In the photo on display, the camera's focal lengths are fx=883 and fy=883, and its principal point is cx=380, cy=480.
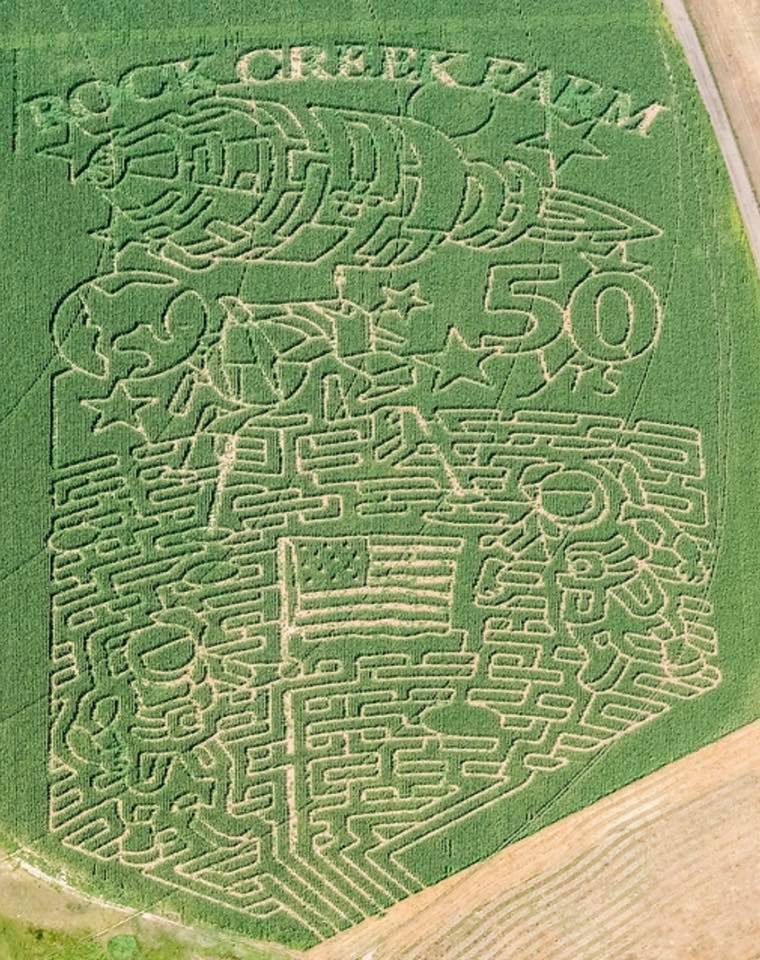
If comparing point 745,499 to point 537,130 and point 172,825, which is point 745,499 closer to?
point 537,130

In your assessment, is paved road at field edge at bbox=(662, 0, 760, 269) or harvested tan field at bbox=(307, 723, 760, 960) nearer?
harvested tan field at bbox=(307, 723, 760, 960)

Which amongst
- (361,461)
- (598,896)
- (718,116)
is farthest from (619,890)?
(718,116)

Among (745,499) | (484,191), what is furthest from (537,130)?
(745,499)

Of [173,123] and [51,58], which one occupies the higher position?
[51,58]

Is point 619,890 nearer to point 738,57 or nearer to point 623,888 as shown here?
point 623,888

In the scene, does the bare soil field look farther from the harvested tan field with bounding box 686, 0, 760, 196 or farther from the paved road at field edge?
the harvested tan field with bounding box 686, 0, 760, 196

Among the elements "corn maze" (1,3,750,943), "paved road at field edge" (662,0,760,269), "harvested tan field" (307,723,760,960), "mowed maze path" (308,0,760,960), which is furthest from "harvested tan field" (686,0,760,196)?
"harvested tan field" (307,723,760,960)
